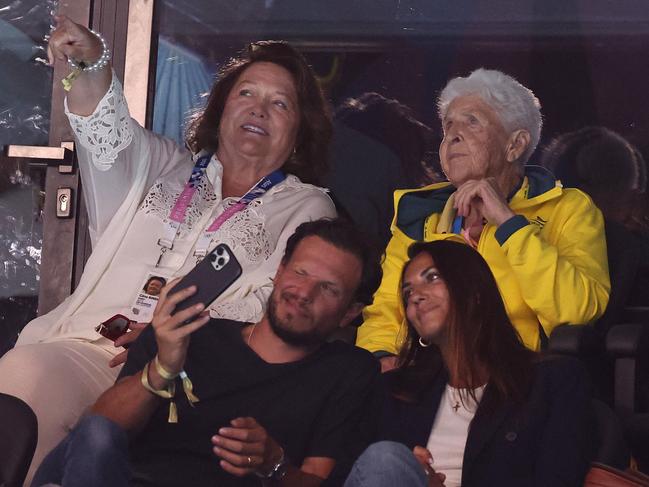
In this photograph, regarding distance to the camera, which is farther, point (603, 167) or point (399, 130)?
point (399, 130)

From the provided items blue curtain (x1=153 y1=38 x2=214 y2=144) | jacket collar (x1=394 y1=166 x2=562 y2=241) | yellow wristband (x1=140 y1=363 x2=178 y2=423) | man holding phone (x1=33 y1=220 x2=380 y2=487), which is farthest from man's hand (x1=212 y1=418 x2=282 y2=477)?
blue curtain (x1=153 y1=38 x2=214 y2=144)

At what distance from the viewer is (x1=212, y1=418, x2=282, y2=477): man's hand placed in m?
2.12

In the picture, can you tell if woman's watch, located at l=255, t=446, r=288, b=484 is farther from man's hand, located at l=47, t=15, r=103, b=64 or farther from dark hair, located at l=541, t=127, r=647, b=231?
dark hair, located at l=541, t=127, r=647, b=231

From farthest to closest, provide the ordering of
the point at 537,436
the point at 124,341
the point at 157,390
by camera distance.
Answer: the point at 124,341, the point at 537,436, the point at 157,390

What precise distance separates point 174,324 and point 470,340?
712 mm

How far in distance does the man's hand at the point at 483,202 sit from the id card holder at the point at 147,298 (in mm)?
806

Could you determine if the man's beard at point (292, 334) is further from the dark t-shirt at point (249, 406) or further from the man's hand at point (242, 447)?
the man's hand at point (242, 447)

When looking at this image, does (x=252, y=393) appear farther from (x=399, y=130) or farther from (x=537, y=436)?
(x=399, y=130)

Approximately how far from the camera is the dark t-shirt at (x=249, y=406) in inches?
91.7

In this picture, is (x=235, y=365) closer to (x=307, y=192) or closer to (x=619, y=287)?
(x=307, y=192)

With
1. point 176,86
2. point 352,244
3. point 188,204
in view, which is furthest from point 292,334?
point 176,86

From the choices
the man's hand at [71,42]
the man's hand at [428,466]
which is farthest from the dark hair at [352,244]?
the man's hand at [71,42]

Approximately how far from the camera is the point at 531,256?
288cm

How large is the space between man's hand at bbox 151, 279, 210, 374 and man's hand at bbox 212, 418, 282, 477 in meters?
0.18
